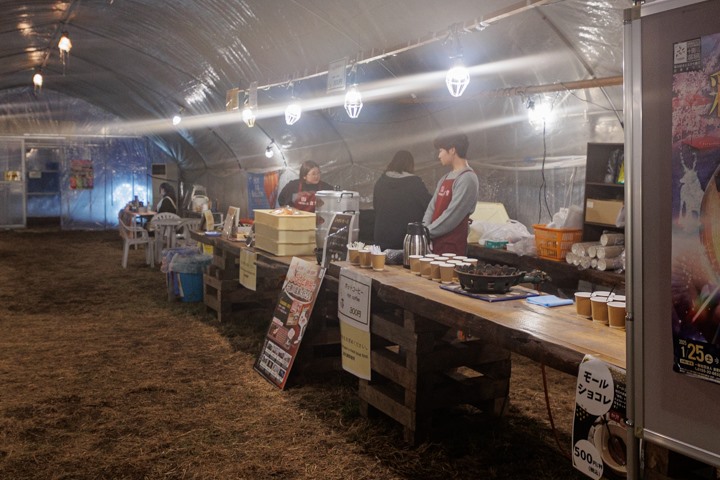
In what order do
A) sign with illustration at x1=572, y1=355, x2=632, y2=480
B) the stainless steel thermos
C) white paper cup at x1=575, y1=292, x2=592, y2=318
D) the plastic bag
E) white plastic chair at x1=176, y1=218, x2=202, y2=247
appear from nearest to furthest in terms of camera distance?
sign with illustration at x1=572, y1=355, x2=632, y2=480
white paper cup at x1=575, y1=292, x2=592, y2=318
the stainless steel thermos
the plastic bag
white plastic chair at x1=176, y1=218, x2=202, y2=247

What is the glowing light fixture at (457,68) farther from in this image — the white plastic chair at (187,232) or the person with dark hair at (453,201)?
the white plastic chair at (187,232)

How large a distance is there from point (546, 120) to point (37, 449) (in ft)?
15.9

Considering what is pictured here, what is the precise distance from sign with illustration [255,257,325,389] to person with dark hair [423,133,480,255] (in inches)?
35.7

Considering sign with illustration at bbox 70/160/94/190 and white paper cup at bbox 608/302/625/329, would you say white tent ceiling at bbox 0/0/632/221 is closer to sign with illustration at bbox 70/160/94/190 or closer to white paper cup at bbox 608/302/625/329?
white paper cup at bbox 608/302/625/329

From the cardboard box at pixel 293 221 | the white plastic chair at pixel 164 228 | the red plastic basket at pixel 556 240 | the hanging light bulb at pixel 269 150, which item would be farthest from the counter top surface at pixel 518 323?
the hanging light bulb at pixel 269 150

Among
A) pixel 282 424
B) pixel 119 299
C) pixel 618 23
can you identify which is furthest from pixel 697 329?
pixel 119 299

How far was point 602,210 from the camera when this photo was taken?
5234mm

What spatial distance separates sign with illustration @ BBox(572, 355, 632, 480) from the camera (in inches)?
77.4

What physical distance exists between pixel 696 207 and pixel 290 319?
344 cm

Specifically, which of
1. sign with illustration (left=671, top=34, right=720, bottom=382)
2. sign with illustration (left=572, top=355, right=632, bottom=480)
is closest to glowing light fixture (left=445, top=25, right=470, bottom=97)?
sign with illustration (left=572, top=355, right=632, bottom=480)

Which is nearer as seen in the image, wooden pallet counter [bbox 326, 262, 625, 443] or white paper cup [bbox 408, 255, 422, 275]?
wooden pallet counter [bbox 326, 262, 625, 443]

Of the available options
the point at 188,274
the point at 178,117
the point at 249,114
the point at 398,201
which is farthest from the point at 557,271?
the point at 178,117

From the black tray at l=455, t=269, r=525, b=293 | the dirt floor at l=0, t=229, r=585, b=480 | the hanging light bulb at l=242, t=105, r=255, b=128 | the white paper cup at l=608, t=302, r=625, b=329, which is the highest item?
the hanging light bulb at l=242, t=105, r=255, b=128

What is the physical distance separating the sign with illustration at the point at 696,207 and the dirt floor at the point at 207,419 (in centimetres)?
199
